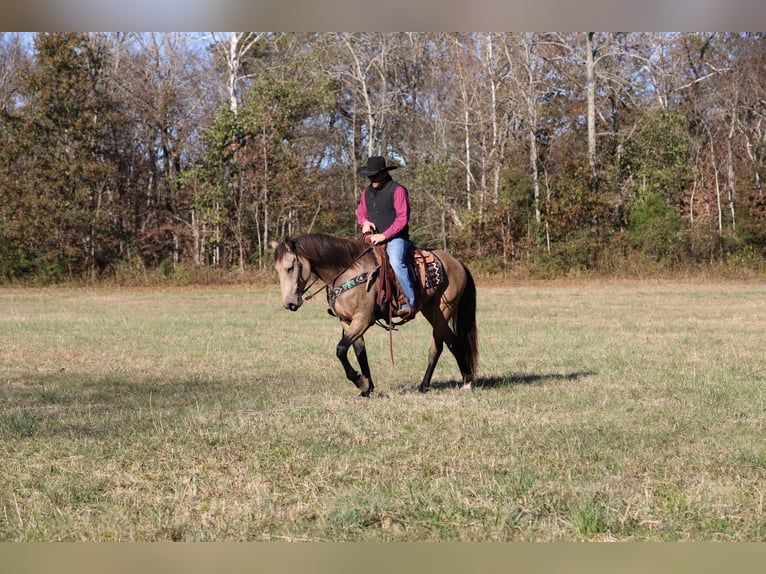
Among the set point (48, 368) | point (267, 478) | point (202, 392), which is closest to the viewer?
point (267, 478)

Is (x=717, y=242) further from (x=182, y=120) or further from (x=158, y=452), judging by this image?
(x=158, y=452)

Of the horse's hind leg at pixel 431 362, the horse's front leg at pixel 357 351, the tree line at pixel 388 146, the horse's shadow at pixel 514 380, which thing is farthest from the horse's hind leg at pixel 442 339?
the tree line at pixel 388 146

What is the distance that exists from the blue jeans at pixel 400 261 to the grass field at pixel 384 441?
→ 3.88 ft

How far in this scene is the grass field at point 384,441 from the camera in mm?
4910

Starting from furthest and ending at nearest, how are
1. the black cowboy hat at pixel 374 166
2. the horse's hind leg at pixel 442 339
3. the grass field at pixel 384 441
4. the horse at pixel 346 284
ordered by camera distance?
1. the horse's hind leg at pixel 442 339
2. the black cowboy hat at pixel 374 166
3. the horse at pixel 346 284
4. the grass field at pixel 384 441

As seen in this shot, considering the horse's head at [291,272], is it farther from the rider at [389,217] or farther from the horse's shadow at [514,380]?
the horse's shadow at [514,380]

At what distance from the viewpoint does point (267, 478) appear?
5926 mm

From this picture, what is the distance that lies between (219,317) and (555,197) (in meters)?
19.0

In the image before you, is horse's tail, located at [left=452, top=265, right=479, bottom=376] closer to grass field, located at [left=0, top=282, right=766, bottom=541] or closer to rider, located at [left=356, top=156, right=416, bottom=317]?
grass field, located at [left=0, top=282, right=766, bottom=541]

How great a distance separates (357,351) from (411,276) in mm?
986

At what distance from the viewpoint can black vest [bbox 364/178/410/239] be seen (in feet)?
31.1

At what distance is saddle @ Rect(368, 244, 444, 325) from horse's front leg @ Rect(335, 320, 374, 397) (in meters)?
0.34

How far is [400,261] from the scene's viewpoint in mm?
9516

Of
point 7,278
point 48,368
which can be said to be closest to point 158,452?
point 48,368
